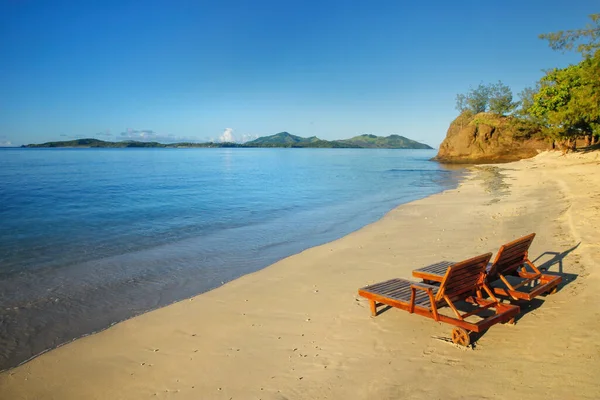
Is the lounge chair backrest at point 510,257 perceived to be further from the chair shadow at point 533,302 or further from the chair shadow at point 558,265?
the chair shadow at point 558,265

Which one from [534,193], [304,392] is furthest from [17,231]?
[534,193]

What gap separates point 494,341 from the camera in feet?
17.8

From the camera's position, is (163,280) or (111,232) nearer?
(163,280)

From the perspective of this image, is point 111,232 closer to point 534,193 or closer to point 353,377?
point 353,377

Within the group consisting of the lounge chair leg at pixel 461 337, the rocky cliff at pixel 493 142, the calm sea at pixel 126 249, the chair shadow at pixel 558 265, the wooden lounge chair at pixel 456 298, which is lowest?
the calm sea at pixel 126 249

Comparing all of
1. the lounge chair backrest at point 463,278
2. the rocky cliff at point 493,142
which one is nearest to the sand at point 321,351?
the lounge chair backrest at point 463,278

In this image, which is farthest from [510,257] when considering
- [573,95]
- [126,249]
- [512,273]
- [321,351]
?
[573,95]

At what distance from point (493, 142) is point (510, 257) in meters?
76.0

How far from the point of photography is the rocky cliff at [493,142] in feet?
223

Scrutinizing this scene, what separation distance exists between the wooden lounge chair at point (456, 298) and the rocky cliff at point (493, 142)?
2762 inches

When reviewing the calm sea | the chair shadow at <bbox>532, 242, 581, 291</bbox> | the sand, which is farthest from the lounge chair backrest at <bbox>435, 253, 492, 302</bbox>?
the calm sea

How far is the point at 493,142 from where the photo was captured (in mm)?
72750

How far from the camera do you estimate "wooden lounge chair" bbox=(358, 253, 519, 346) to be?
5.32m

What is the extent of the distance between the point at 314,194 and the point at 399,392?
2582cm
